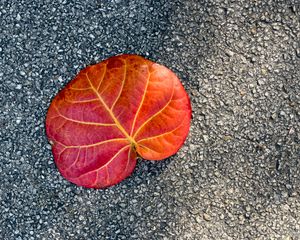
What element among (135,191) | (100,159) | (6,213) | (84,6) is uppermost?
(84,6)

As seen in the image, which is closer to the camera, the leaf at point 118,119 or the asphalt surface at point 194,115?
the leaf at point 118,119

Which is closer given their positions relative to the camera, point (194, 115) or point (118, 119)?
point (118, 119)

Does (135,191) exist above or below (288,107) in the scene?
Answer: below

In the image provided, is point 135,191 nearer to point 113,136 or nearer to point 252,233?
point 113,136

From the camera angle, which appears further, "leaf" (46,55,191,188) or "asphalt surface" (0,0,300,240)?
"asphalt surface" (0,0,300,240)

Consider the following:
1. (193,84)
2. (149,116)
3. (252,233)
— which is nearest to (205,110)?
(193,84)
